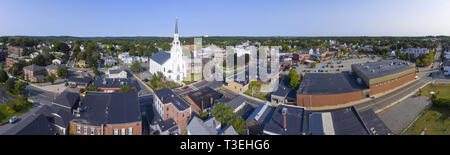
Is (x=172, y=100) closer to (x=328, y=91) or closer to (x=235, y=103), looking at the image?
(x=235, y=103)

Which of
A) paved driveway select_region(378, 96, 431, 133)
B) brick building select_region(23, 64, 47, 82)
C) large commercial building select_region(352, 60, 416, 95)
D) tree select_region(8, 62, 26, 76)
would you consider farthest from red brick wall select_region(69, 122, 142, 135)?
tree select_region(8, 62, 26, 76)

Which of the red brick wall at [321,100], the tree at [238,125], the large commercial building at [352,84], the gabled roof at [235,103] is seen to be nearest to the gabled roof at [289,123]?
the tree at [238,125]

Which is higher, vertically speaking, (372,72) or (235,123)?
(372,72)

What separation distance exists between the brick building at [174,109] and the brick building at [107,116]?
1.67m

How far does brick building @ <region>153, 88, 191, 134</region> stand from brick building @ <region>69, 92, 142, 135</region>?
167 cm

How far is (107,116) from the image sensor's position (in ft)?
39.6

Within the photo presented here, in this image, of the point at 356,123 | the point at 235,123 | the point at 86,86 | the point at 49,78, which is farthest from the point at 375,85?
the point at 49,78

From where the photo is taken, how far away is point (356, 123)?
12.0 m

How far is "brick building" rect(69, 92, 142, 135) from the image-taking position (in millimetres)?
11570

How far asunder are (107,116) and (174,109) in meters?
3.54

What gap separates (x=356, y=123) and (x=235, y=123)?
20.5 ft

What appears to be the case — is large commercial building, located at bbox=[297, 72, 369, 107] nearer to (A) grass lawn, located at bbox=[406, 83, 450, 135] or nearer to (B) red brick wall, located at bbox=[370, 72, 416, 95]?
(B) red brick wall, located at bbox=[370, 72, 416, 95]

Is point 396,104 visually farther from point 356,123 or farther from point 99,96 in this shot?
point 99,96

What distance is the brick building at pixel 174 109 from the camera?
1348 centimetres
